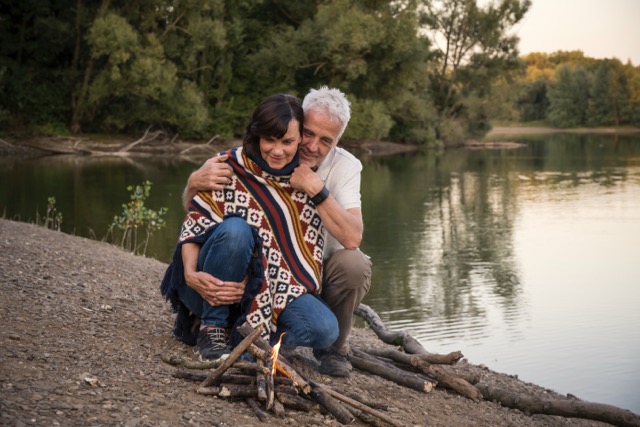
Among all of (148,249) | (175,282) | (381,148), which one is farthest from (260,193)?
(381,148)

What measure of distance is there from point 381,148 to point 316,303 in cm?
4125

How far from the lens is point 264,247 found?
4688mm

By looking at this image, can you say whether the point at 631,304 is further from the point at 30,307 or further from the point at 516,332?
the point at 30,307

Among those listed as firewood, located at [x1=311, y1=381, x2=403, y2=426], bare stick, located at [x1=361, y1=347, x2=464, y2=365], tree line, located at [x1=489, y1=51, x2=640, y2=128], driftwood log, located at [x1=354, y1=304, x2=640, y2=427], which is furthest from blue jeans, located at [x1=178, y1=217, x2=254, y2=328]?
tree line, located at [x1=489, y1=51, x2=640, y2=128]

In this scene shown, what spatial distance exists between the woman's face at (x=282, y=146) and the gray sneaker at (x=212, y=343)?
0.98 meters

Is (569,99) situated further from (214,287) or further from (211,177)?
(214,287)

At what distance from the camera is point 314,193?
15.0ft

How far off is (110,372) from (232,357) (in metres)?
0.65

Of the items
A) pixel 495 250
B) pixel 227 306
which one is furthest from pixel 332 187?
pixel 495 250

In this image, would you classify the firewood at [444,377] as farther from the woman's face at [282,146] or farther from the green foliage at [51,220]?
the green foliage at [51,220]

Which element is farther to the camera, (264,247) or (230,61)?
(230,61)

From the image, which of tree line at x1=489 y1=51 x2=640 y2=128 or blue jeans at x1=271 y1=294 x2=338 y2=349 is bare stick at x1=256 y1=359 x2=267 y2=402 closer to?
blue jeans at x1=271 y1=294 x2=338 y2=349

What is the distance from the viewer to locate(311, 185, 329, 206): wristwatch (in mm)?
4598

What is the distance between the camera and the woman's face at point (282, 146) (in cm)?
459
